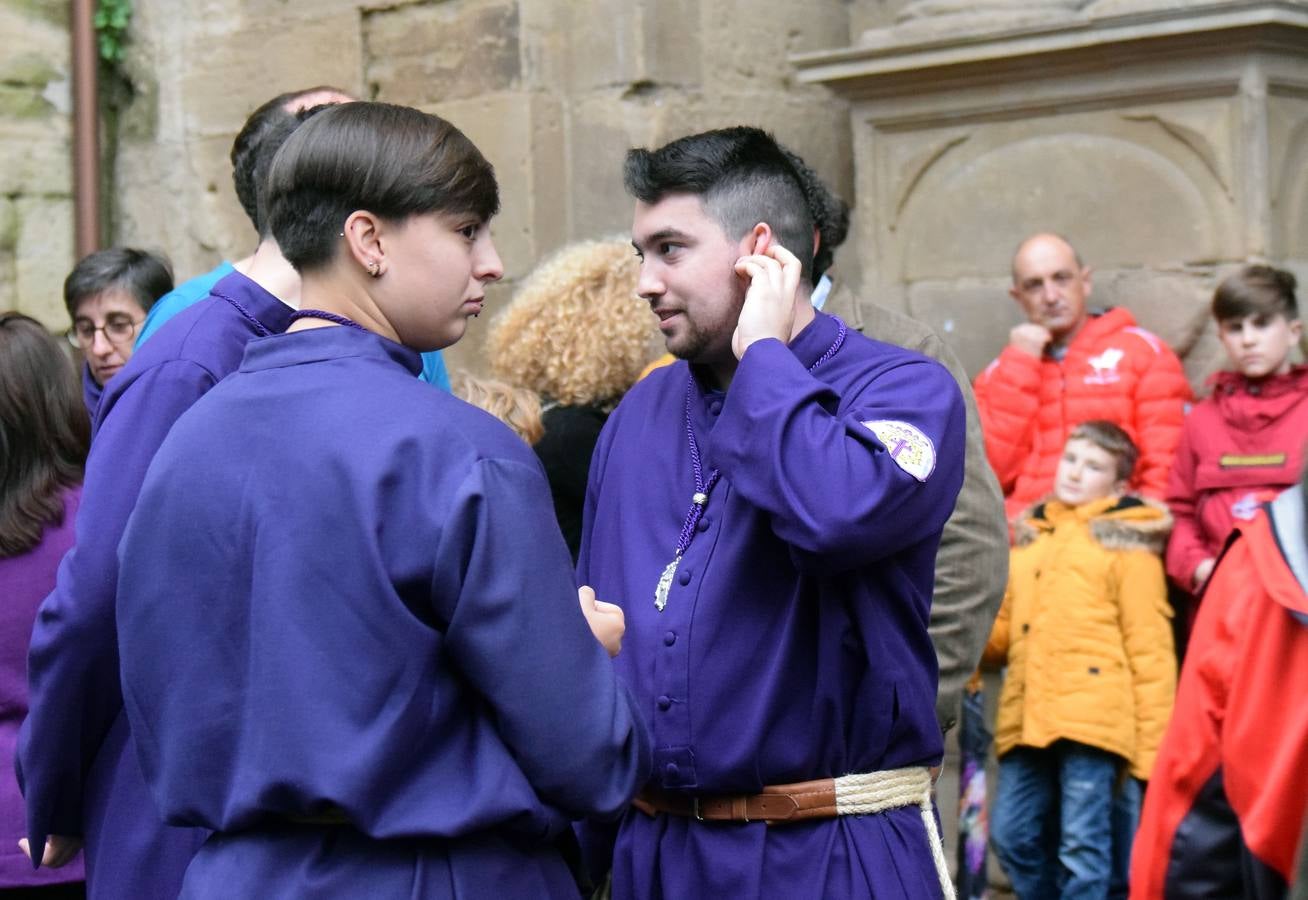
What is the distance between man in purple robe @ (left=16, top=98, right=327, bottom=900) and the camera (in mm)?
2604

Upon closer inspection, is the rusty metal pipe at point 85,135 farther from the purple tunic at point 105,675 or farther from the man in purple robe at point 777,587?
the man in purple robe at point 777,587

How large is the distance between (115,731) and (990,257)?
349cm

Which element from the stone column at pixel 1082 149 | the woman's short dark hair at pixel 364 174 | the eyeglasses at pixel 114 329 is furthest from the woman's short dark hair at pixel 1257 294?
the woman's short dark hair at pixel 364 174

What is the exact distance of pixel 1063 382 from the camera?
17.2 ft

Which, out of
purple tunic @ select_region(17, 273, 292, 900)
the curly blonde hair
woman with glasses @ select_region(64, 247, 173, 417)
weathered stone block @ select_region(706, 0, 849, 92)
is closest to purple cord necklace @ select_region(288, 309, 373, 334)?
purple tunic @ select_region(17, 273, 292, 900)

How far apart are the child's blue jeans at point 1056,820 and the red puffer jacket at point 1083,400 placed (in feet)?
2.24

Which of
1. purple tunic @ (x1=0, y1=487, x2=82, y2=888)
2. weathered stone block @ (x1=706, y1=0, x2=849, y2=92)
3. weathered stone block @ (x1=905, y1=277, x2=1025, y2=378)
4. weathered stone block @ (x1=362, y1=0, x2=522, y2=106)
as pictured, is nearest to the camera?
purple tunic @ (x1=0, y1=487, x2=82, y2=888)

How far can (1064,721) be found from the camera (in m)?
4.82

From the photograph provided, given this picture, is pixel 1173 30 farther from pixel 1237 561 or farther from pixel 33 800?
pixel 33 800

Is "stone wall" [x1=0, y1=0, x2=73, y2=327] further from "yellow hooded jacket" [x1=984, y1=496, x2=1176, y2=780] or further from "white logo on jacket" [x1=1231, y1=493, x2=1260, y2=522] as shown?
"white logo on jacket" [x1=1231, y1=493, x2=1260, y2=522]

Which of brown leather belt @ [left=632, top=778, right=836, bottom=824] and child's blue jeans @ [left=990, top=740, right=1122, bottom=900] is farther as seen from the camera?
child's blue jeans @ [left=990, top=740, right=1122, bottom=900]

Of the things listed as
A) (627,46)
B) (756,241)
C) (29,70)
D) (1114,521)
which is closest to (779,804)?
(756,241)

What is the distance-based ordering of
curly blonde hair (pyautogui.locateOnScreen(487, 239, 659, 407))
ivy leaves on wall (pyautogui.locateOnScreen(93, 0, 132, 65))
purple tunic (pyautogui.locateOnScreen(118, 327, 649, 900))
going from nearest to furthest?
purple tunic (pyautogui.locateOnScreen(118, 327, 649, 900)) → curly blonde hair (pyautogui.locateOnScreen(487, 239, 659, 407)) → ivy leaves on wall (pyautogui.locateOnScreen(93, 0, 132, 65))

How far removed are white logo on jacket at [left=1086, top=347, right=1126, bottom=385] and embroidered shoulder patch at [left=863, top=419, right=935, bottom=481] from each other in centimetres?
272
